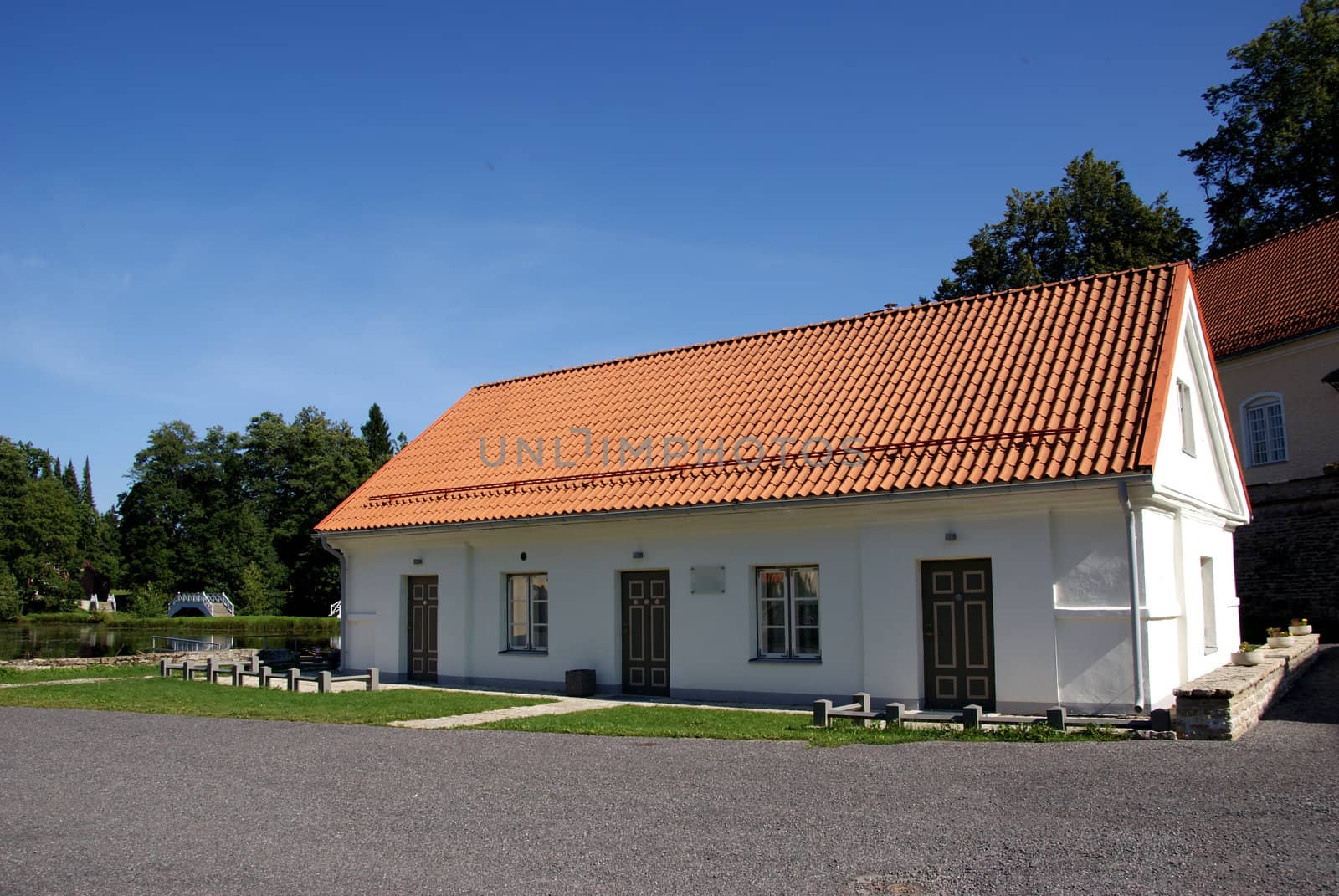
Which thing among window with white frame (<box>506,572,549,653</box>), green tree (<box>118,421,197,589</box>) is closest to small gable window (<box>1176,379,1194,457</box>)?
window with white frame (<box>506,572,549,653</box>)

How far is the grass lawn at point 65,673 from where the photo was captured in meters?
23.6

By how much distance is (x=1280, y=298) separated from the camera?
101ft

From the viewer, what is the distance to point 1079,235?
130 ft

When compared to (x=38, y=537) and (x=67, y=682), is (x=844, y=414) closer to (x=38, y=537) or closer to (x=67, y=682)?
(x=67, y=682)

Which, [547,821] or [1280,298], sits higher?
[1280,298]

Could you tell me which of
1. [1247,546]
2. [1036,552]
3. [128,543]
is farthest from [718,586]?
[128,543]

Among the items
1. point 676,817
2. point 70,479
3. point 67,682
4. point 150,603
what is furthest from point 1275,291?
point 70,479

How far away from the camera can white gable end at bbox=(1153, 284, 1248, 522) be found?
50.5 ft

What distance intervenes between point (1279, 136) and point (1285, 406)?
16.3 meters

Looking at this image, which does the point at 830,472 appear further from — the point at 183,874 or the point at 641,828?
the point at 183,874

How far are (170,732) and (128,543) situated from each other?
72.1 metres

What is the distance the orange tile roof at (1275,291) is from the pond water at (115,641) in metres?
29.4

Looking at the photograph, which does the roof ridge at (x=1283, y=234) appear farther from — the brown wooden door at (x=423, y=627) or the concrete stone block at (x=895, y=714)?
the brown wooden door at (x=423, y=627)

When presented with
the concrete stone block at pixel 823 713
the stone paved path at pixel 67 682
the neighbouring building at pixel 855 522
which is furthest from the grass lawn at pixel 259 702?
the concrete stone block at pixel 823 713
